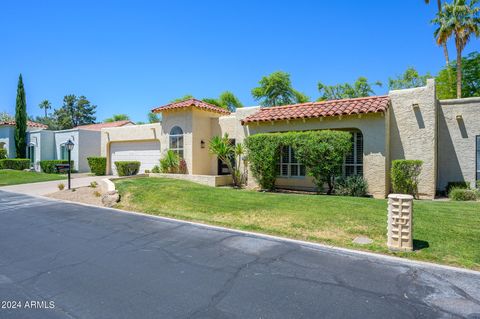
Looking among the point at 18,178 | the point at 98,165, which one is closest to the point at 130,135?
the point at 98,165

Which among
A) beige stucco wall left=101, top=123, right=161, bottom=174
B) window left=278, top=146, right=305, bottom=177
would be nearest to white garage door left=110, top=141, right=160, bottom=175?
beige stucco wall left=101, top=123, right=161, bottom=174

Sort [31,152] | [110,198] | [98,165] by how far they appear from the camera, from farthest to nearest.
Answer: [31,152], [98,165], [110,198]

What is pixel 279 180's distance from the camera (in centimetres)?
1616

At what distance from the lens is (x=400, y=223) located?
6.51 m

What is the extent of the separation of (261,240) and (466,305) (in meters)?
4.07

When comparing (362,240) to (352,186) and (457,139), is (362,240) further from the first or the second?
(457,139)

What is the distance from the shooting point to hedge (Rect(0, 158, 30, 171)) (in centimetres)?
2880

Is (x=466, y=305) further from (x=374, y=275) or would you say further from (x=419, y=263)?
(x=419, y=263)

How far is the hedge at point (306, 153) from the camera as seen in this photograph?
12945mm

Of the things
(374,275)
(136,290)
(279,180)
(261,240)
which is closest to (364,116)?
(279,180)

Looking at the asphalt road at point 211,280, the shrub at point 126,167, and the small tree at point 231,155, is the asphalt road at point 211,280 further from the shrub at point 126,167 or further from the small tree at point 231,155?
the shrub at point 126,167

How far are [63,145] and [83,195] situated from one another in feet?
61.4

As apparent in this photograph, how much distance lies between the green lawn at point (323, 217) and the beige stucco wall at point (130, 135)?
9.54 m

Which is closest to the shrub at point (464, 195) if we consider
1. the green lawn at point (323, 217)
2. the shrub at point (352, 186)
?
the green lawn at point (323, 217)
